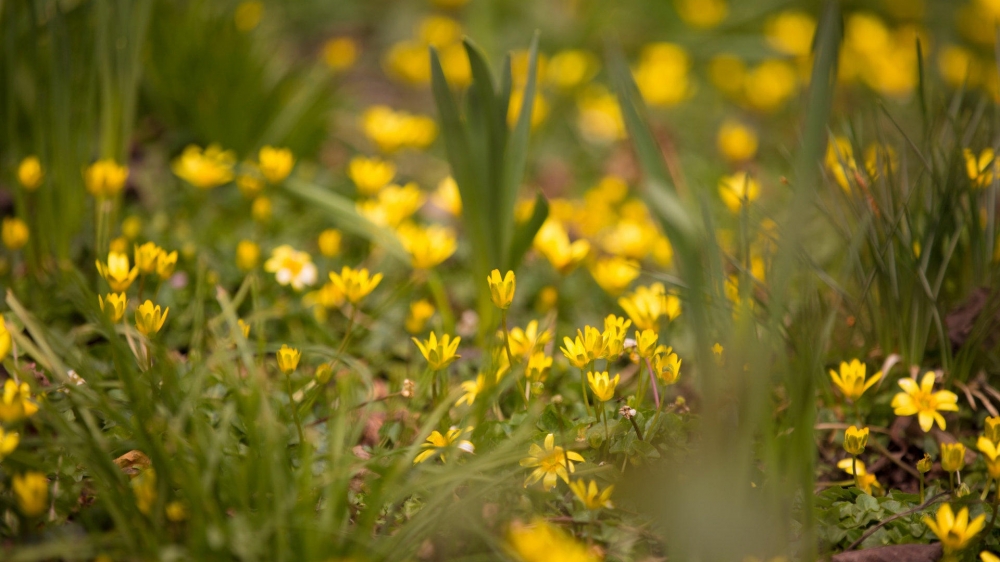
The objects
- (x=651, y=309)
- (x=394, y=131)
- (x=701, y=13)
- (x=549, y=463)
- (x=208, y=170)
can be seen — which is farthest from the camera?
(x=701, y=13)

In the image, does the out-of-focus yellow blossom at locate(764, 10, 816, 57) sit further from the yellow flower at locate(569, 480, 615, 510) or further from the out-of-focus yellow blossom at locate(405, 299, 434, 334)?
the yellow flower at locate(569, 480, 615, 510)

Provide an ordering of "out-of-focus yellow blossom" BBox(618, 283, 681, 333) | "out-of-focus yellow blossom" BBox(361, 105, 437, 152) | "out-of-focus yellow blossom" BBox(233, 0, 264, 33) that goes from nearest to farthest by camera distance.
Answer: "out-of-focus yellow blossom" BBox(618, 283, 681, 333) → "out-of-focus yellow blossom" BBox(361, 105, 437, 152) → "out-of-focus yellow blossom" BBox(233, 0, 264, 33)

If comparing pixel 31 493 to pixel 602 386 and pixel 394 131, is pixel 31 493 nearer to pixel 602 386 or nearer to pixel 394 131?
pixel 602 386

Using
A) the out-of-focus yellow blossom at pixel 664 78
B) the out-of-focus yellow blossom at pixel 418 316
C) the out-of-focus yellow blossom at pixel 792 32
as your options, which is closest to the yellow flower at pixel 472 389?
the out-of-focus yellow blossom at pixel 418 316

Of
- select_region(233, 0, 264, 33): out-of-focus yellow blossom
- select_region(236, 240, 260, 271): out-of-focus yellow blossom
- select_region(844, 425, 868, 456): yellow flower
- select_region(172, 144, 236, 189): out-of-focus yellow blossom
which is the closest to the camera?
select_region(844, 425, 868, 456): yellow flower

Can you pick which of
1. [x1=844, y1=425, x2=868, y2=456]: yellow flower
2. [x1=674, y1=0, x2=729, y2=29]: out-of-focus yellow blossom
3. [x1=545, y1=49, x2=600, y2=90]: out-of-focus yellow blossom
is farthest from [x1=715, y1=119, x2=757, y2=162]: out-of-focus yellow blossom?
[x1=844, y1=425, x2=868, y2=456]: yellow flower

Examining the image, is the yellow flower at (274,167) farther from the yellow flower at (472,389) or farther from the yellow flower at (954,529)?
the yellow flower at (954,529)

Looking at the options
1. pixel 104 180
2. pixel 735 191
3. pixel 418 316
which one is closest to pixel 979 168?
pixel 735 191

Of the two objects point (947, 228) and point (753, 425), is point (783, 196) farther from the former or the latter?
point (753, 425)
